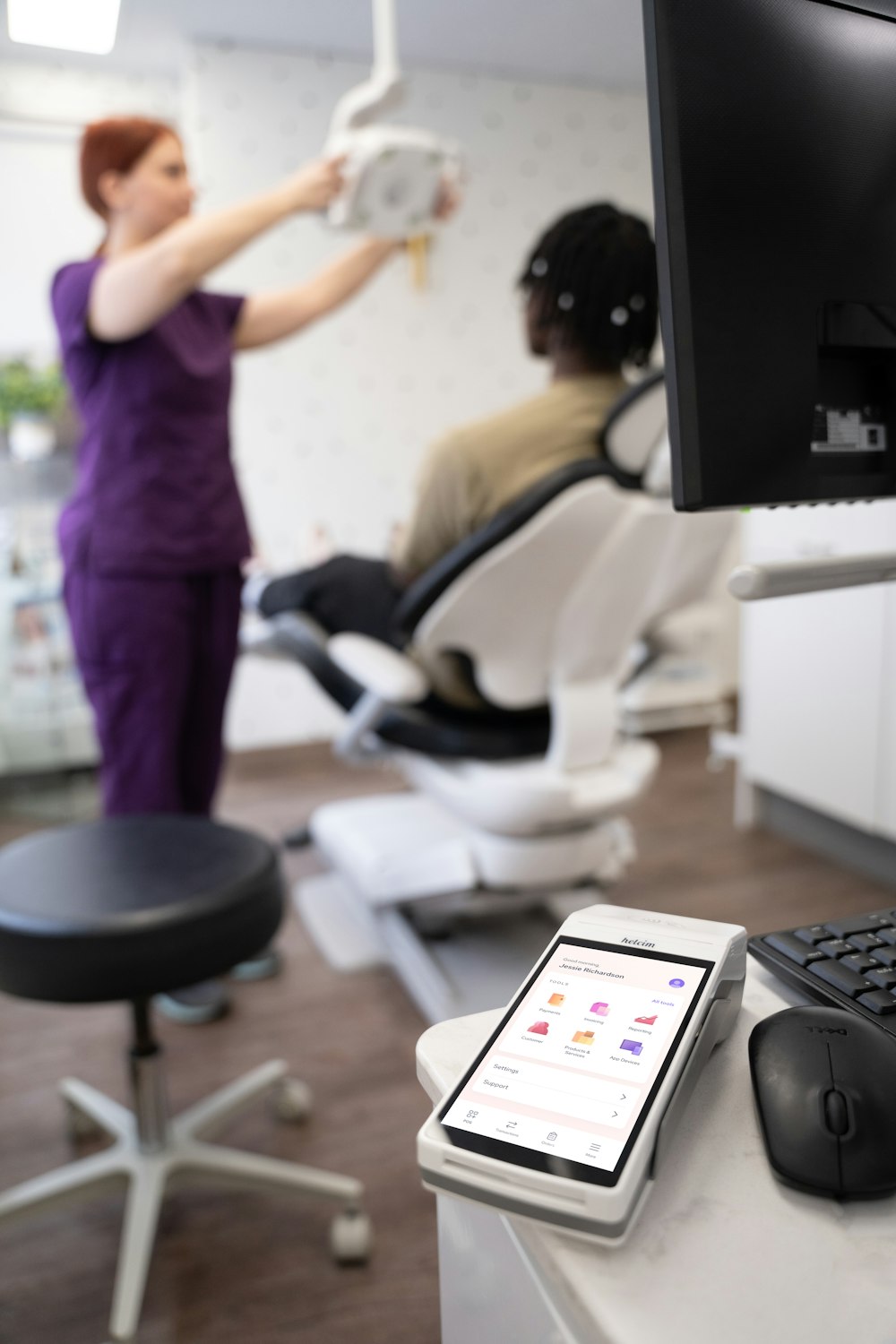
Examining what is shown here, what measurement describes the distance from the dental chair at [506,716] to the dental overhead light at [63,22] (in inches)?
57.8

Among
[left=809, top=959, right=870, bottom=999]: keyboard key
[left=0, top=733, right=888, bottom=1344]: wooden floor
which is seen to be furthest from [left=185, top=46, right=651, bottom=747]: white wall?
[left=809, top=959, right=870, bottom=999]: keyboard key

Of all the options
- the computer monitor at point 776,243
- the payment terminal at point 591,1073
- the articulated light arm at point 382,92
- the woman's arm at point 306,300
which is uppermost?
the articulated light arm at point 382,92

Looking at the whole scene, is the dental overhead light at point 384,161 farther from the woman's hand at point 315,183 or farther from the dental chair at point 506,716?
the dental chair at point 506,716

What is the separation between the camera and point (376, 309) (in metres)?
3.41

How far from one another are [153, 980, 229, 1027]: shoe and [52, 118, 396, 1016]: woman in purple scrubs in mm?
363

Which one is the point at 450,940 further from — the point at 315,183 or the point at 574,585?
the point at 315,183

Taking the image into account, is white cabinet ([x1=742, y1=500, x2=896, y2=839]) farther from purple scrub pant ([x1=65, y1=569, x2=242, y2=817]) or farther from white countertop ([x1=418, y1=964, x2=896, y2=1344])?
white countertop ([x1=418, y1=964, x2=896, y2=1344])

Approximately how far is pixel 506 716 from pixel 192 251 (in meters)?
0.89

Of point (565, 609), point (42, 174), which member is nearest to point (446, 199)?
point (565, 609)

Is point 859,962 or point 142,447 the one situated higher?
point 142,447

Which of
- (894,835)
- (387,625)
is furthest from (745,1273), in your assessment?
(894,835)

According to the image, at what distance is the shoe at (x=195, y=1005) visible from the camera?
1.89 meters

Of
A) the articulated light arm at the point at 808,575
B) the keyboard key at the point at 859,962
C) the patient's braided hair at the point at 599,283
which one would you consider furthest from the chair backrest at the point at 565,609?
the keyboard key at the point at 859,962

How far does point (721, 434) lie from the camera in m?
0.57
